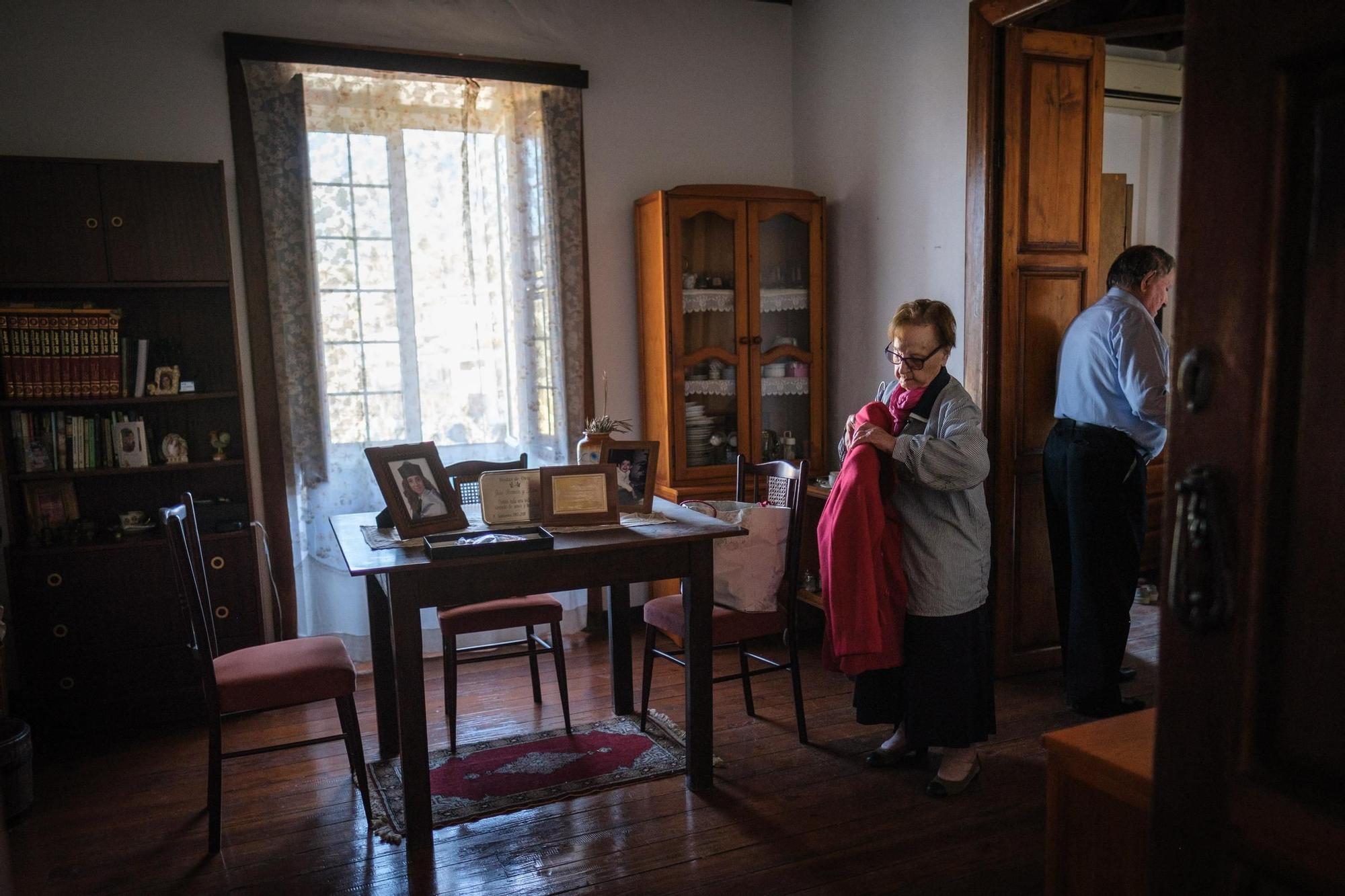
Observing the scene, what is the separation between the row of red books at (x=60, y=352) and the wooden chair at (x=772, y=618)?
2.22m

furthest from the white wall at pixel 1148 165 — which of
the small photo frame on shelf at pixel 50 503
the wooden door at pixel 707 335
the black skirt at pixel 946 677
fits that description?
the small photo frame on shelf at pixel 50 503

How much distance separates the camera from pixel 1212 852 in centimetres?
99

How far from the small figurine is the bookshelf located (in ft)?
0.17

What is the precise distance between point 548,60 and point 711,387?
166 centimetres

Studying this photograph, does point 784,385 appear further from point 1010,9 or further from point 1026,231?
point 1010,9

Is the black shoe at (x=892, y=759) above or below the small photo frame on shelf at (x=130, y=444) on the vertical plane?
below

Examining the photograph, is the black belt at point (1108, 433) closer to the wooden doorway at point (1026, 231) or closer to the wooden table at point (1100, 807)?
the wooden doorway at point (1026, 231)

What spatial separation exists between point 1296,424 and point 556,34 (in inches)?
157

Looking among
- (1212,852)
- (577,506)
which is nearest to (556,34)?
(577,506)

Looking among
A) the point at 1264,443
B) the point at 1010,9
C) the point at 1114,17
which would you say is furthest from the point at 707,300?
the point at 1264,443

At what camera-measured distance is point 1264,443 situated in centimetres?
92

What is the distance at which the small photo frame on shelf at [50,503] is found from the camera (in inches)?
136

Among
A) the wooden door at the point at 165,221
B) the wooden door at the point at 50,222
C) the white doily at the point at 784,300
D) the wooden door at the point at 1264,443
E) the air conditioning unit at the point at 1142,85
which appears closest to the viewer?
the wooden door at the point at 1264,443

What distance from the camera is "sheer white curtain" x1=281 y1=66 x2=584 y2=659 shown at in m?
3.92
